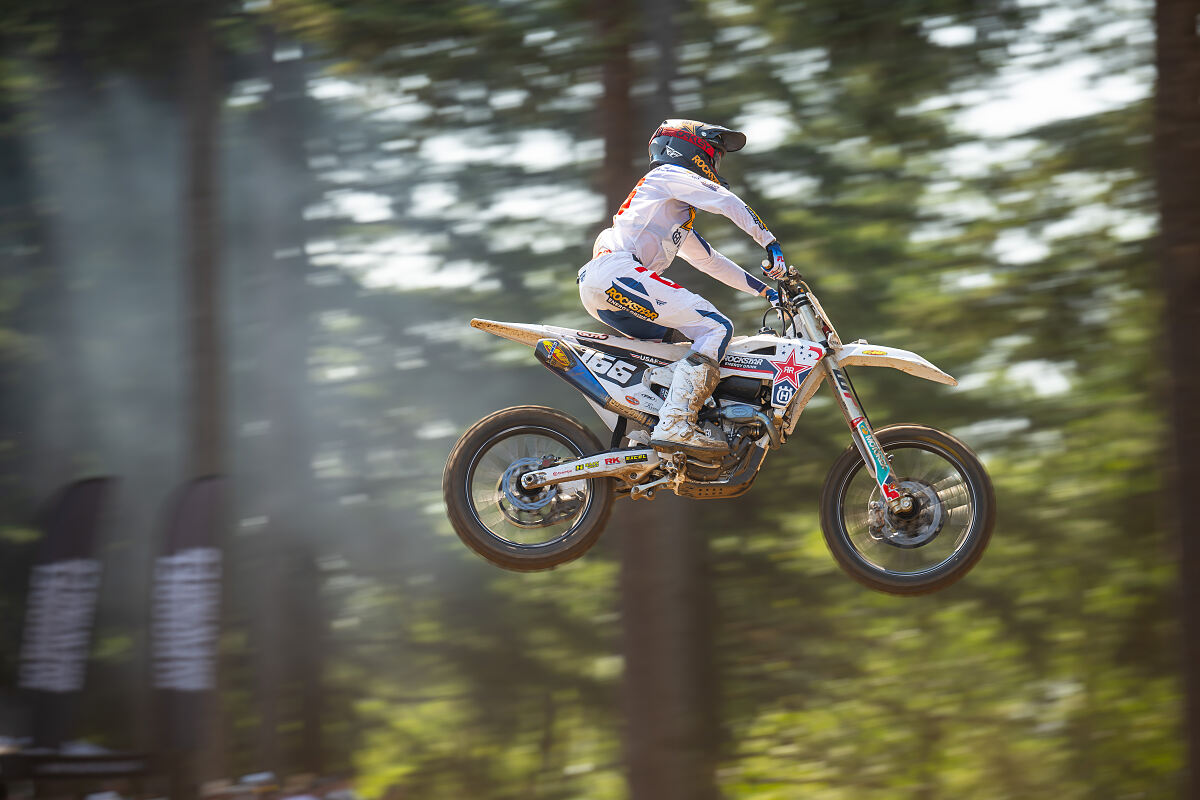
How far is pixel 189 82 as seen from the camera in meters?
12.2

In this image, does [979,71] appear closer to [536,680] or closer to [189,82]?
[536,680]

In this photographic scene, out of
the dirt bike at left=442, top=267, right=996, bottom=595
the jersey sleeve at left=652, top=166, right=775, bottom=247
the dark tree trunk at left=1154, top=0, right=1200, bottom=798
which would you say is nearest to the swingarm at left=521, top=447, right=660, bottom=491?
the dirt bike at left=442, top=267, right=996, bottom=595

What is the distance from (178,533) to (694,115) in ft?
18.9

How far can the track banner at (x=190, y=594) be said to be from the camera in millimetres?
6852

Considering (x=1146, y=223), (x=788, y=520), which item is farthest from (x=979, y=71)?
(x=788, y=520)

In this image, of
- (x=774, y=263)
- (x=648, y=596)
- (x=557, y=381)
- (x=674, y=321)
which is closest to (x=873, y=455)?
(x=774, y=263)

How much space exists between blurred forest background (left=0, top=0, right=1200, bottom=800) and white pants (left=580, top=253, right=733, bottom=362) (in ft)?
14.1

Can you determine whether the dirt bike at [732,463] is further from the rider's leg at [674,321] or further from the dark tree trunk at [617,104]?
the dark tree trunk at [617,104]

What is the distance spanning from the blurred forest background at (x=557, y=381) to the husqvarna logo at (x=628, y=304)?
4339mm

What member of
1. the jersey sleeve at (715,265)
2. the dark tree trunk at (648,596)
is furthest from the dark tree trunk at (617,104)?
the jersey sleeve at (715,265)

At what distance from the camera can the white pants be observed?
15.9 feet

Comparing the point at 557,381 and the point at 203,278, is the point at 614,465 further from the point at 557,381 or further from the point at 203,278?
the point at 203,278

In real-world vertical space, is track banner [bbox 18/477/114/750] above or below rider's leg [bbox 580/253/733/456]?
below

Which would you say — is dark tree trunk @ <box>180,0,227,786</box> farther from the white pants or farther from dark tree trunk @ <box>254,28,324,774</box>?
the white pants
